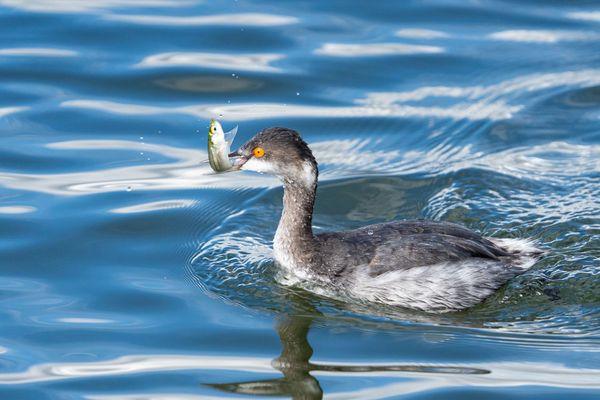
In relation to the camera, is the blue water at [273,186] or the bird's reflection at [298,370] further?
the blue water at [273,186]

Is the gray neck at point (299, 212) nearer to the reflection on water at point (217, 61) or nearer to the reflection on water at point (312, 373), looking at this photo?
the reflection on water at point (312, 373)

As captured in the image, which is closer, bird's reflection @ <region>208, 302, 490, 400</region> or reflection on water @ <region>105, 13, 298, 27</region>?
bird's reflection @ <region>208, 302, 490, 400</region>

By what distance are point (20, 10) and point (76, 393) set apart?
7.86m

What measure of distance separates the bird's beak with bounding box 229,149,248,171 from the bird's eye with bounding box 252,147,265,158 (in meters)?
0.08

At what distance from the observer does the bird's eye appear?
29.1 ft

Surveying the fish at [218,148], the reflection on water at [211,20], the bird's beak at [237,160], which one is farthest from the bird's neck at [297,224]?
the reflection on water at [211,20]

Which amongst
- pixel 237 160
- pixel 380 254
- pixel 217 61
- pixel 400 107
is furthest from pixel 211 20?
pixel 380 254

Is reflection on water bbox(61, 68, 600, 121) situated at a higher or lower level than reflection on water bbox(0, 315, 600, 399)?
higher

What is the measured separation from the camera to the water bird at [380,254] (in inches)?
344

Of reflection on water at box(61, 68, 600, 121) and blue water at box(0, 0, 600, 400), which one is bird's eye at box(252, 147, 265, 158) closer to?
blue water at box(0, 0, 600, 400)

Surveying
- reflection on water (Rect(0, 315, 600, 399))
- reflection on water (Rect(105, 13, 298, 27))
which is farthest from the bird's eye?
reflection on water (Rect(105, 13, 298, 27))

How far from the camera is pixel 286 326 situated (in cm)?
844

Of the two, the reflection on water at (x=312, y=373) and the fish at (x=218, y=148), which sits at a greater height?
the fish at (x=218, y=148)

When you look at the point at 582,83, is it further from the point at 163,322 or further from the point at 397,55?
the point at 163,322
